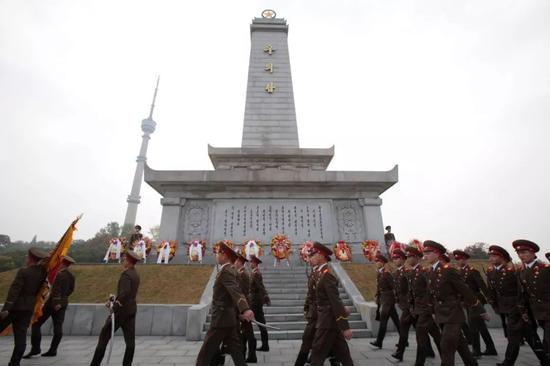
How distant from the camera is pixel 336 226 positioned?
1286cm

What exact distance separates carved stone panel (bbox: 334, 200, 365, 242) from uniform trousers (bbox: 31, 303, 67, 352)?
9783 mm

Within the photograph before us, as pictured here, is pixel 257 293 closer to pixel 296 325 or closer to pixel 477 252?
pixel 296 325

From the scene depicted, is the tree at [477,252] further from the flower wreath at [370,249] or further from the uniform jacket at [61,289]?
the uniform jacket at [61,289]

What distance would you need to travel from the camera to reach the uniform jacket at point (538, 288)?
178 inches

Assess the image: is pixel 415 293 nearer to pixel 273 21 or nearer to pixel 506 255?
pixel 506 255

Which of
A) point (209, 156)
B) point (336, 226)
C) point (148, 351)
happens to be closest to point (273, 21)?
point (209, 156)

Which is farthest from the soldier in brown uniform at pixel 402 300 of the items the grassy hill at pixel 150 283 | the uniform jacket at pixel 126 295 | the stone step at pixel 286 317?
the grassy hill at pixel 150 283

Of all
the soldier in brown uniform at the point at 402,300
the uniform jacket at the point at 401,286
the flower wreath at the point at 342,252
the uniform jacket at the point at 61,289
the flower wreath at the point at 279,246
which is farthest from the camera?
the flower wreath at the point at 342,252

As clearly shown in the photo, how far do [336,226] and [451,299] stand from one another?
8.44 meters

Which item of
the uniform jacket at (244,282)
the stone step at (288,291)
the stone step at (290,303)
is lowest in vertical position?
the stone step at (290,303)

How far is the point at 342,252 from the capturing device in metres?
11.6

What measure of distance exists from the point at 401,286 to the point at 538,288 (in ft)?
7.10

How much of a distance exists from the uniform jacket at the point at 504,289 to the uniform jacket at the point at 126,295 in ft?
21.1

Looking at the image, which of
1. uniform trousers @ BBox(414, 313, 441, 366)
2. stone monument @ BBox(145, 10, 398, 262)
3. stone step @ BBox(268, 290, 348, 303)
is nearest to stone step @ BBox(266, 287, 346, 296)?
stone step @ BBox(268, 290, 348, 303)
